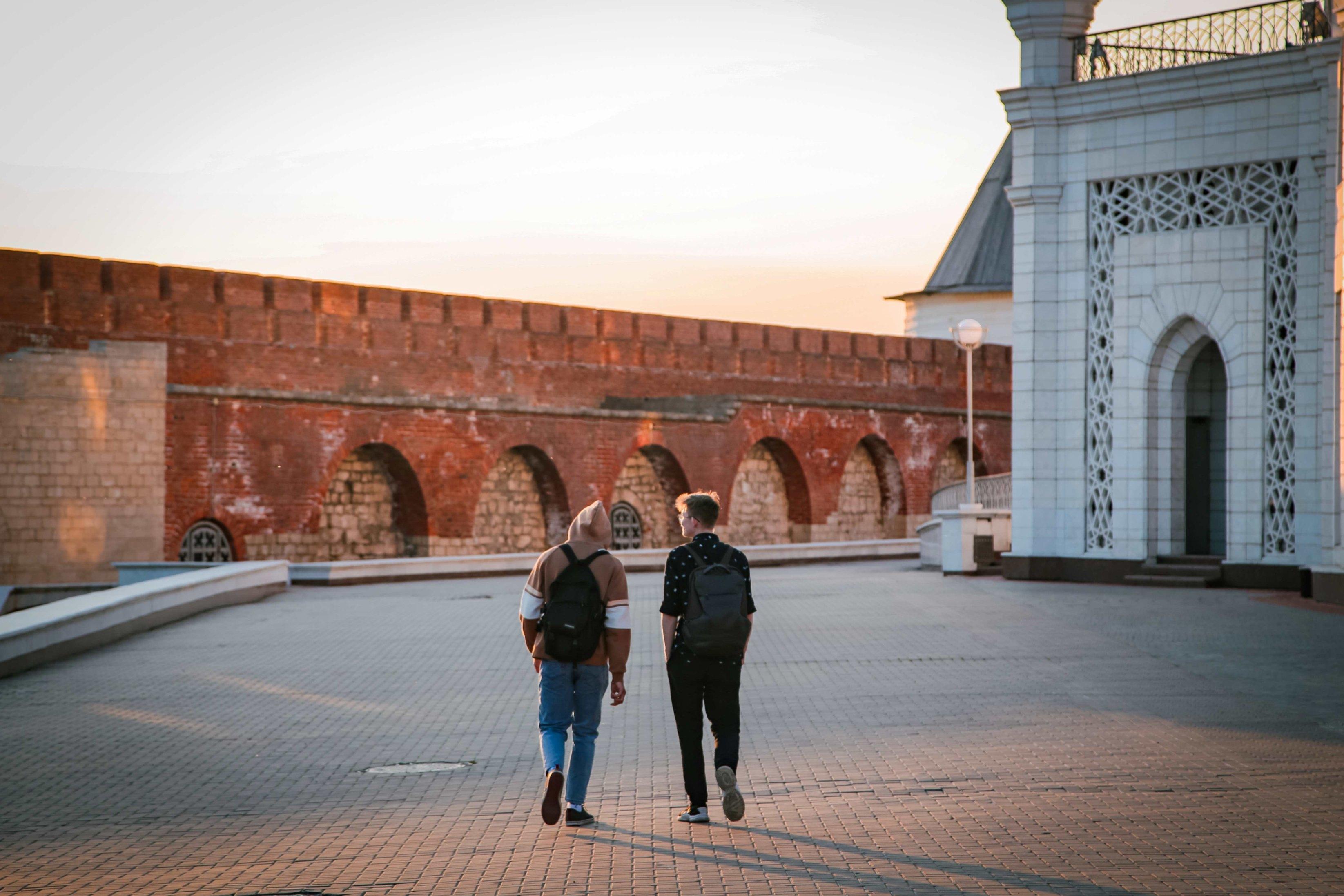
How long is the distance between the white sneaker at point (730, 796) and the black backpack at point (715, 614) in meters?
0.46

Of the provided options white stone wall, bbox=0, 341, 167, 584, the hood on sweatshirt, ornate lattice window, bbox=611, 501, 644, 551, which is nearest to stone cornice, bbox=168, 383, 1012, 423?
white stone wall, bbox=0, 341, 167, 584

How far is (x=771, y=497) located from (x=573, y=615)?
2851cm

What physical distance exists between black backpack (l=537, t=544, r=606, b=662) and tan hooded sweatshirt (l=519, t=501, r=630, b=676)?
0.03 metres

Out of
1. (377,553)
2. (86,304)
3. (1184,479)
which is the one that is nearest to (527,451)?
(377,553)

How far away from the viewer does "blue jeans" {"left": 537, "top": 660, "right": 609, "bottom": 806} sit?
19.3 feet

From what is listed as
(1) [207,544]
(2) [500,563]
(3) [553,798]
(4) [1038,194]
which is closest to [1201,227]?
(4) [1038,194]

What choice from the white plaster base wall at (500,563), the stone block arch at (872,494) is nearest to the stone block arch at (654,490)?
the stone block arch at (872,494)

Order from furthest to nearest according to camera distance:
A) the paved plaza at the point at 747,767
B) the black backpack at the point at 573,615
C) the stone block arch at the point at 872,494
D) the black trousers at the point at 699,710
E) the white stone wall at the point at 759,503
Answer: the stone block arch at the point at 872,494
the white stone wall at the point at 759,503
the black trousers at the point at 699,710
the black backpack at the point at 573,615
the paved plaza at the point at 747,767

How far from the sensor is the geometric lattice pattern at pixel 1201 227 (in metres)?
16.0

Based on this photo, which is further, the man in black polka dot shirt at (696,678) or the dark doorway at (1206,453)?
the dark doorway at (1206,453)

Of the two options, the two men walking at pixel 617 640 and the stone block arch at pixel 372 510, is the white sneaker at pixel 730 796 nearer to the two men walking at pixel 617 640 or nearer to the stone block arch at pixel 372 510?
the two men walking at pixel 617 640

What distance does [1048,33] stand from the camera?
17.9 metres

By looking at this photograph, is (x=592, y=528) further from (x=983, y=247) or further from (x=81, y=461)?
(x=983, y=247)

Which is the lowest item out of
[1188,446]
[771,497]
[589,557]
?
[771,497]
